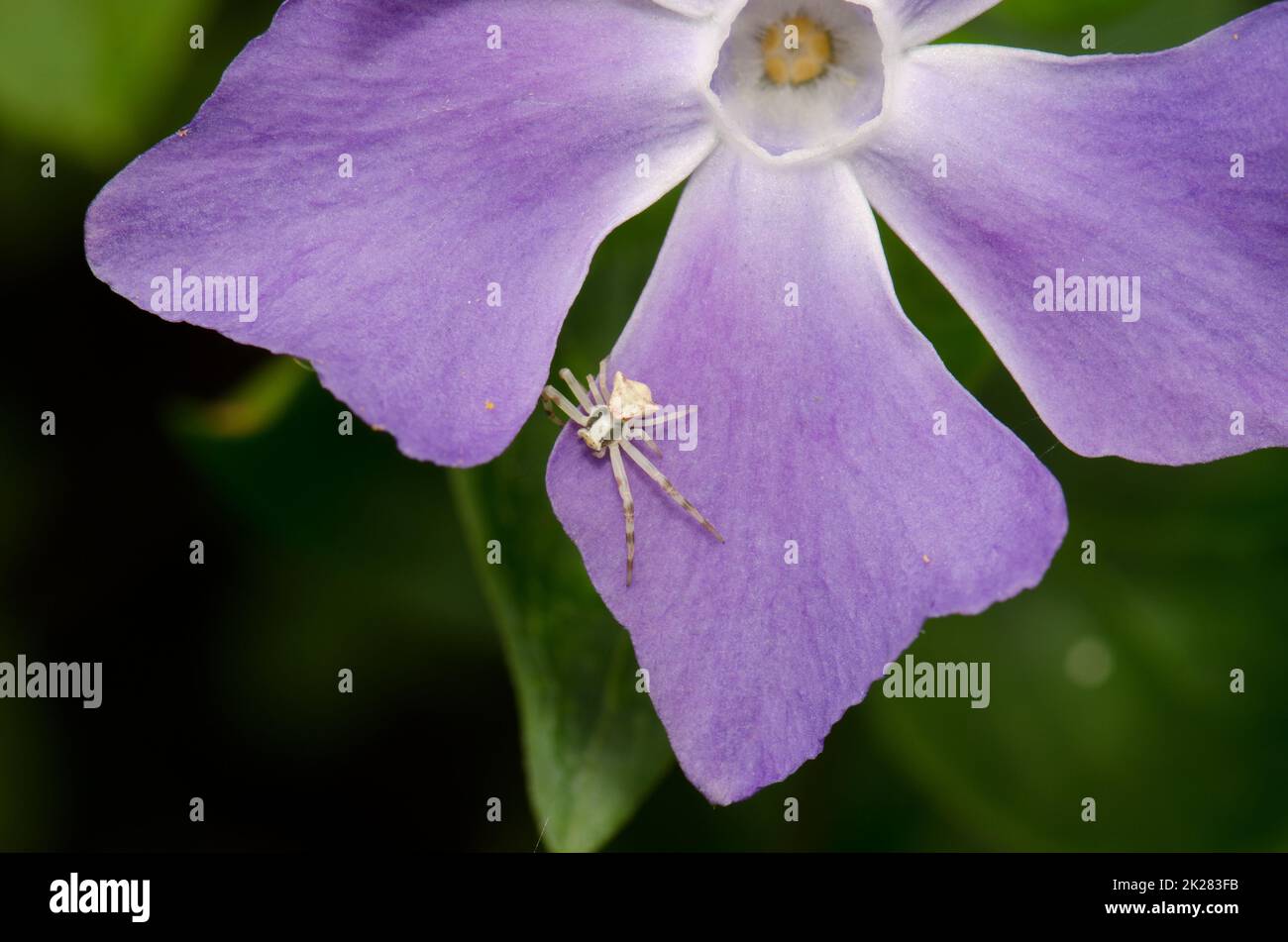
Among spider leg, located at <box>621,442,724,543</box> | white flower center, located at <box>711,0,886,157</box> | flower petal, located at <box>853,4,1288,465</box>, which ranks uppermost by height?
white flower center, located at <box>711,0,886,157</box>

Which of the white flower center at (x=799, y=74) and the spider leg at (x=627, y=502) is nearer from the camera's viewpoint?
the spider leg at (x=627, y=502)

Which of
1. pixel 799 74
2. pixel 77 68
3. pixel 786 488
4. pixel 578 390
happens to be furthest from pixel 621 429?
pixel 77 68

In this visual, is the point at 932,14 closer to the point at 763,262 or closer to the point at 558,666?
the point at 763,262

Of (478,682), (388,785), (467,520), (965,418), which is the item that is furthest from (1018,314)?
(388,785)

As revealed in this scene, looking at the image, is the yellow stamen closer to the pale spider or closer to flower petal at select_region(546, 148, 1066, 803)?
flower petal at select_region(546, 148, 1066, 803)

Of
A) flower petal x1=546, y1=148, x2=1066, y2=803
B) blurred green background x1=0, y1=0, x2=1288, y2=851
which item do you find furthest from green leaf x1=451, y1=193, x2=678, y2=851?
blurred green background x1=0, y1=0, x2=1288, y2=851

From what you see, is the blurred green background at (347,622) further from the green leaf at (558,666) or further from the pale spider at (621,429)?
the pale spider at (621,429)

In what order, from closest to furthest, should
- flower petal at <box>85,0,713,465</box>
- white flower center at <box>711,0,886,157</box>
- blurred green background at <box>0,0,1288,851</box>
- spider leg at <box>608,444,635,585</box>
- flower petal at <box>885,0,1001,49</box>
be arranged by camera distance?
flower petal at <box>85,0,713,465</box> < spider leg at <box>608,444,635,585</box> < flower petal at <box>885,0,1001,49</box> < white flower center at <box>711,0,886,157</box> < blurred green background at <box>0,0,1288,851</box>

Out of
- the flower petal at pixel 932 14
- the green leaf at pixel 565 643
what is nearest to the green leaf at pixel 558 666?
the green leaf at pixel 565 643
